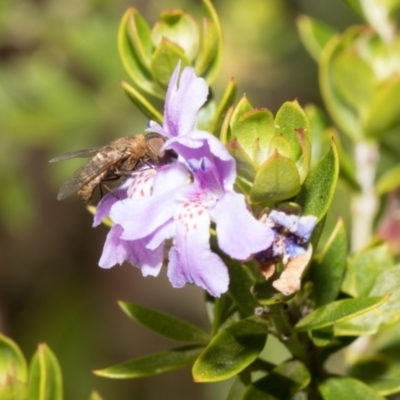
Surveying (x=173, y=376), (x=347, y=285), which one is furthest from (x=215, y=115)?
(x=173, y=376)

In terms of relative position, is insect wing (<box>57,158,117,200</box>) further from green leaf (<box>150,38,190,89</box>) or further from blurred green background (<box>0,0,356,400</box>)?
blurred green background (<box>0,0,356,400</box>)

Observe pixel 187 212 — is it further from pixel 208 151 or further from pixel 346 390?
pixel 346 390

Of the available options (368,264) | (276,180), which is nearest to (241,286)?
(276,180)

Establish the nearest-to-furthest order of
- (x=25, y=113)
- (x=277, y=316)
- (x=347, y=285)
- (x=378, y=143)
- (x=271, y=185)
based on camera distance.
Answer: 1. (x=271, y=185)
2. (x=277, y=316)
3. (x=347, y=285)
4. (x=378, y=143)
5. (x=25, y=113)

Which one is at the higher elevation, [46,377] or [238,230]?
[238,230]

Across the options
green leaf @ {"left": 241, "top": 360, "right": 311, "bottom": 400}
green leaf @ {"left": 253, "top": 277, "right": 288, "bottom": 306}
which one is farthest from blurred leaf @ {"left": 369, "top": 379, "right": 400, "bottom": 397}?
green leaf @ {"left": 253, "top": 277, "right": 288, "bottom": 306}

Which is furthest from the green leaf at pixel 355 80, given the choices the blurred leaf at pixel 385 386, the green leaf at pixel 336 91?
the blurred leaf at pixel 385 386

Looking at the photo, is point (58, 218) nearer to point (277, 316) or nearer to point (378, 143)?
point (378, 143)
